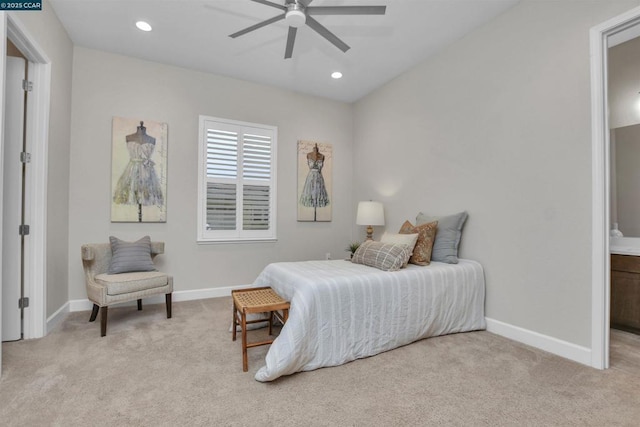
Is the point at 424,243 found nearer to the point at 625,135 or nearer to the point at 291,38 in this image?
the point at 291,38

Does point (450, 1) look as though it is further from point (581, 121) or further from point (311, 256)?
point (311, 256)

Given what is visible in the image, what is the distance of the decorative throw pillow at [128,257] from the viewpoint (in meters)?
3.14

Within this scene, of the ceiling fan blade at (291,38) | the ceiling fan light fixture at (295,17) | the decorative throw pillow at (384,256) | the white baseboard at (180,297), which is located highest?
the ceiling fan blade at (291,38)

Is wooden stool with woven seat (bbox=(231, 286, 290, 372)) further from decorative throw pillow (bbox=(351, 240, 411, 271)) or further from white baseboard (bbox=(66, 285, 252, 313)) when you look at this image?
white baseboard (bbox=(66, 285, 252, 313))

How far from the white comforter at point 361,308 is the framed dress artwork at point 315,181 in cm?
180

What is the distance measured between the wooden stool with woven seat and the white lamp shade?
5.91ft

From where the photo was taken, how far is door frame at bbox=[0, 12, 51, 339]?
8.63ft

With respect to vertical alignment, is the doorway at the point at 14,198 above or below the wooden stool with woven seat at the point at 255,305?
above

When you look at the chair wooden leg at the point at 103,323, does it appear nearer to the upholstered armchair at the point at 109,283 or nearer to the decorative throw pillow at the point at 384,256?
the upholstered armchair at the point at 109,283

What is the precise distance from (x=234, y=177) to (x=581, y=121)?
Result: 3.60m

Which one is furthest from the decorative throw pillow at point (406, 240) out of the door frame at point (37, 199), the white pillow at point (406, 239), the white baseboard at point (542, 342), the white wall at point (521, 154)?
the door frame at point (37, 199)

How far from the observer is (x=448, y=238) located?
3.07 metres

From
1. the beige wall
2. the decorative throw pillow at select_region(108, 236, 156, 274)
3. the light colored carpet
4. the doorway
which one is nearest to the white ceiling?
the beige wall

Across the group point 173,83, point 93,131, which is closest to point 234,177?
point 173,83
